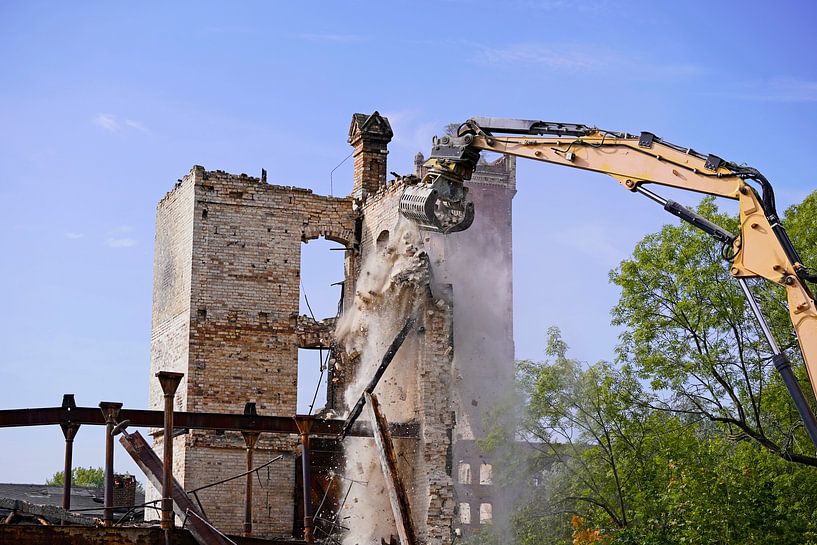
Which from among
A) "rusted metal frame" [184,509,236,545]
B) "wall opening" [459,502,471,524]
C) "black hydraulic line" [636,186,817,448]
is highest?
"black hydraulic line" [636,186,817,448]

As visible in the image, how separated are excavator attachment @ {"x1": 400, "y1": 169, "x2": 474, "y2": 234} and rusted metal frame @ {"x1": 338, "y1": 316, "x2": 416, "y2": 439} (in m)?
7.18

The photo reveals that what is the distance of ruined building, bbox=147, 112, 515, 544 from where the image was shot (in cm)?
2486

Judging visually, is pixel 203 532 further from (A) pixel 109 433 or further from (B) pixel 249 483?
(B) pixel 249 483

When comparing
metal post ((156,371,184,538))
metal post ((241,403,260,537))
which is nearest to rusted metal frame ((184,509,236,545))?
metal post ((156,371,184,538))

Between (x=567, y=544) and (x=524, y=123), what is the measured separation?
625 inches

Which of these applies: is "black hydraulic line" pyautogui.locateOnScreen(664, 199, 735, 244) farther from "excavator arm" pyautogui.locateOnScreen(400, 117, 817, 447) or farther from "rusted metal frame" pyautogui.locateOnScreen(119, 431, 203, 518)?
"rusted metal frame" pyautogui.locateOnScreen(119, 431, 203, 518)

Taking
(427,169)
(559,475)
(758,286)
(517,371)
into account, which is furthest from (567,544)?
(427,169)

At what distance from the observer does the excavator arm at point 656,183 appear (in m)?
13.0

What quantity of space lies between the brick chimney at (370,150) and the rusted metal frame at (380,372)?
4794 mm

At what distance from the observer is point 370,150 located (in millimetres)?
28750

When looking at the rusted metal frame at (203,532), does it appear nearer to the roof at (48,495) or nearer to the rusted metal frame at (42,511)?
the rusted metal frame at (42,511)

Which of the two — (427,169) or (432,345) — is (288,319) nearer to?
(432,345)

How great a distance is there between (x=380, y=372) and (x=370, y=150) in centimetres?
646

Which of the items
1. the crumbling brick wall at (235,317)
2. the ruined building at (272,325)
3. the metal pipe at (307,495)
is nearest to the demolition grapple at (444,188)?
the metal pipe at (307,495)
